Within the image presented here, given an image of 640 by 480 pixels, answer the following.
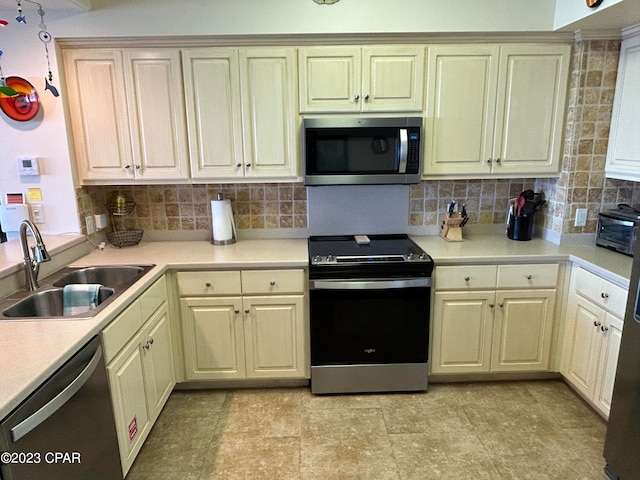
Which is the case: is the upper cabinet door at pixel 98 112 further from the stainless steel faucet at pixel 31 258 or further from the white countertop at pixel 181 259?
the stainless steel faucet at pixel 31 258

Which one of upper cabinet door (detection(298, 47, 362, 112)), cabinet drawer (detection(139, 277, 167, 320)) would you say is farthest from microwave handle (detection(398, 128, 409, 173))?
cabinet drawer (detection(139, 277, 167, 320))

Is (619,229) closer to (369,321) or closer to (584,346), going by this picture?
(584,346)

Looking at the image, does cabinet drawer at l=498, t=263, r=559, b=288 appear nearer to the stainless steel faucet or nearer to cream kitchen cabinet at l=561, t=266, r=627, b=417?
cream kitchen cabinet at l=561, t=266, r=627, b=417

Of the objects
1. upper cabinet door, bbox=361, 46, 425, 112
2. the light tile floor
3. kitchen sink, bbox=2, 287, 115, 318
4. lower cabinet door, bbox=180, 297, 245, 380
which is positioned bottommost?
the light tile floor

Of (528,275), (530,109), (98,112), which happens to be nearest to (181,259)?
(98,112)

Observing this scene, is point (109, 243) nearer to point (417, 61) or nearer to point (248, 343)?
point (248, 343)

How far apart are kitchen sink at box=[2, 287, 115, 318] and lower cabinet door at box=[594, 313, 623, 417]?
250 centimetres

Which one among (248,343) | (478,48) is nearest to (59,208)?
(248,343)

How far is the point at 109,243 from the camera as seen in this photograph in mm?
2846

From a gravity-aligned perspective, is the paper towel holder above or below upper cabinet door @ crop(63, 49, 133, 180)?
below

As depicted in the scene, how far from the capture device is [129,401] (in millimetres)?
1916

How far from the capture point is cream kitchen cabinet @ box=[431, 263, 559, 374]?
251 centimetres

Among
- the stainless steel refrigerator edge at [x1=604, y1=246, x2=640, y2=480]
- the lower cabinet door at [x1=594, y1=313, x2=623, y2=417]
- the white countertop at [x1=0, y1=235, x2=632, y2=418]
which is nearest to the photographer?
the white countertop at [x1=0, y1=235, x2=632, y2=418]

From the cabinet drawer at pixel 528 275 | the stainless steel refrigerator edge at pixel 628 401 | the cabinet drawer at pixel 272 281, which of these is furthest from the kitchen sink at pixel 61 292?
the stainless steel refrigerator edge at pixel 628 401
